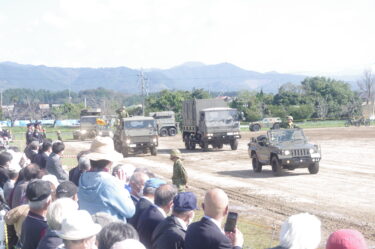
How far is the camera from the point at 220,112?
107 feet

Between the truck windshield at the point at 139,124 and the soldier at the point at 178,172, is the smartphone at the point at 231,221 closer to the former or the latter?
the soldier at the point at 178,172

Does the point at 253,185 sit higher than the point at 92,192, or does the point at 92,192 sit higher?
the point at 92,192

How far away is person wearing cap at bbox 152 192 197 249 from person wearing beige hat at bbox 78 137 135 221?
2.06ft

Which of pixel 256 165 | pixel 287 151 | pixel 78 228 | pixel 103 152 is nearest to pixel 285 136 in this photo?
pixel 287 151

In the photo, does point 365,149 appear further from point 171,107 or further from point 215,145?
point 171,107

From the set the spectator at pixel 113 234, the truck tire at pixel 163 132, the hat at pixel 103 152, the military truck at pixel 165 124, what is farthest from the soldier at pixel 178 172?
the truck tire at pixel 163 132

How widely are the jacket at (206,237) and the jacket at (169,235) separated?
264 mm

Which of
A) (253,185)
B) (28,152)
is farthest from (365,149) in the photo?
(28,152)

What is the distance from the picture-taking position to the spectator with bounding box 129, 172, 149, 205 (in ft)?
22.6

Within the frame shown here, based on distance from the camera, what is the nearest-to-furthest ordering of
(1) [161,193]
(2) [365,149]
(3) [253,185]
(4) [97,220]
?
(4) [97,220], (1) [161,193], (3) [253,185], (2) [365,149]

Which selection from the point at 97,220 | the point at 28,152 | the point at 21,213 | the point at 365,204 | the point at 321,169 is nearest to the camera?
the point at 97,220

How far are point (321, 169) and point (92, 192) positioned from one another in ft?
58.1

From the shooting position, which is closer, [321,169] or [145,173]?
[145,173]

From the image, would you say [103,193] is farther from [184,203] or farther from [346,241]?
[346,241]
